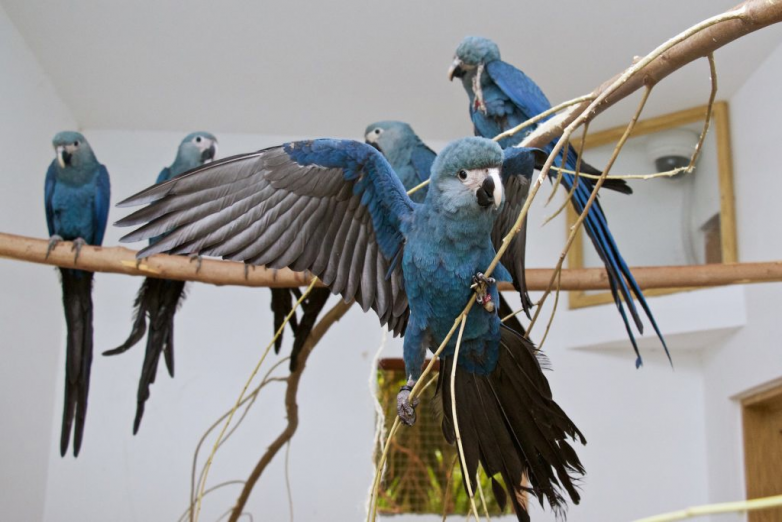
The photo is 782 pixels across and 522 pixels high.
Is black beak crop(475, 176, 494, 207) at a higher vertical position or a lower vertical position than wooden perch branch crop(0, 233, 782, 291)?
lower

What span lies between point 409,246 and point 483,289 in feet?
0.51

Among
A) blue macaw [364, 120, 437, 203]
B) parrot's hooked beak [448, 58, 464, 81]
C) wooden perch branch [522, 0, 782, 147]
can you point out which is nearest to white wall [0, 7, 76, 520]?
blue macaw [364, 120, 437, 203]

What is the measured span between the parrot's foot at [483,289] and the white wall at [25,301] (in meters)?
1.95

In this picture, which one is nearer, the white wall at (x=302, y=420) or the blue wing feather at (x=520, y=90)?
the blue wing feather at (x=520, y=90)

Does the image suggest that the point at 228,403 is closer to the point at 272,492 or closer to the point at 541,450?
the point at 272,492

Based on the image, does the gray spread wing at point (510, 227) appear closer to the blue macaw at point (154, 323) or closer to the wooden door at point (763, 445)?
the blue macaw at point (154, 323)

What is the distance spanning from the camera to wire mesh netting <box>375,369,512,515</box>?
3039 mm

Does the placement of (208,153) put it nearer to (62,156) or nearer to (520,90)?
(62,156)

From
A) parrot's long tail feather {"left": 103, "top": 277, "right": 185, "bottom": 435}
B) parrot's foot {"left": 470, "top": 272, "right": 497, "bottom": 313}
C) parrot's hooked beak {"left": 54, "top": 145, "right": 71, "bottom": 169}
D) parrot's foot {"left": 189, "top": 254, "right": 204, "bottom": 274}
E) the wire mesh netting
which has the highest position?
parrot's hooked beak {"left": 54, "top": 145, "right": 71, "bottom": 169}

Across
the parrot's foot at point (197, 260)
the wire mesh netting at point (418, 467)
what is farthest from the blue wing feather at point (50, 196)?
the wire mesh netting at point (418, 467)

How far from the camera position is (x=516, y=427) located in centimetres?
130

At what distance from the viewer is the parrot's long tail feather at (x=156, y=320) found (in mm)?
2416

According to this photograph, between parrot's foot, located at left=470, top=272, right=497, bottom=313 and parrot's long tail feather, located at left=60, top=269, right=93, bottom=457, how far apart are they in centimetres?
147

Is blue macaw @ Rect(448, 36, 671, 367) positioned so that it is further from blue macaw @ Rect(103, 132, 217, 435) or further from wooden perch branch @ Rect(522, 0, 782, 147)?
blue macaw @ Rect(103, 132, 217, 435)
